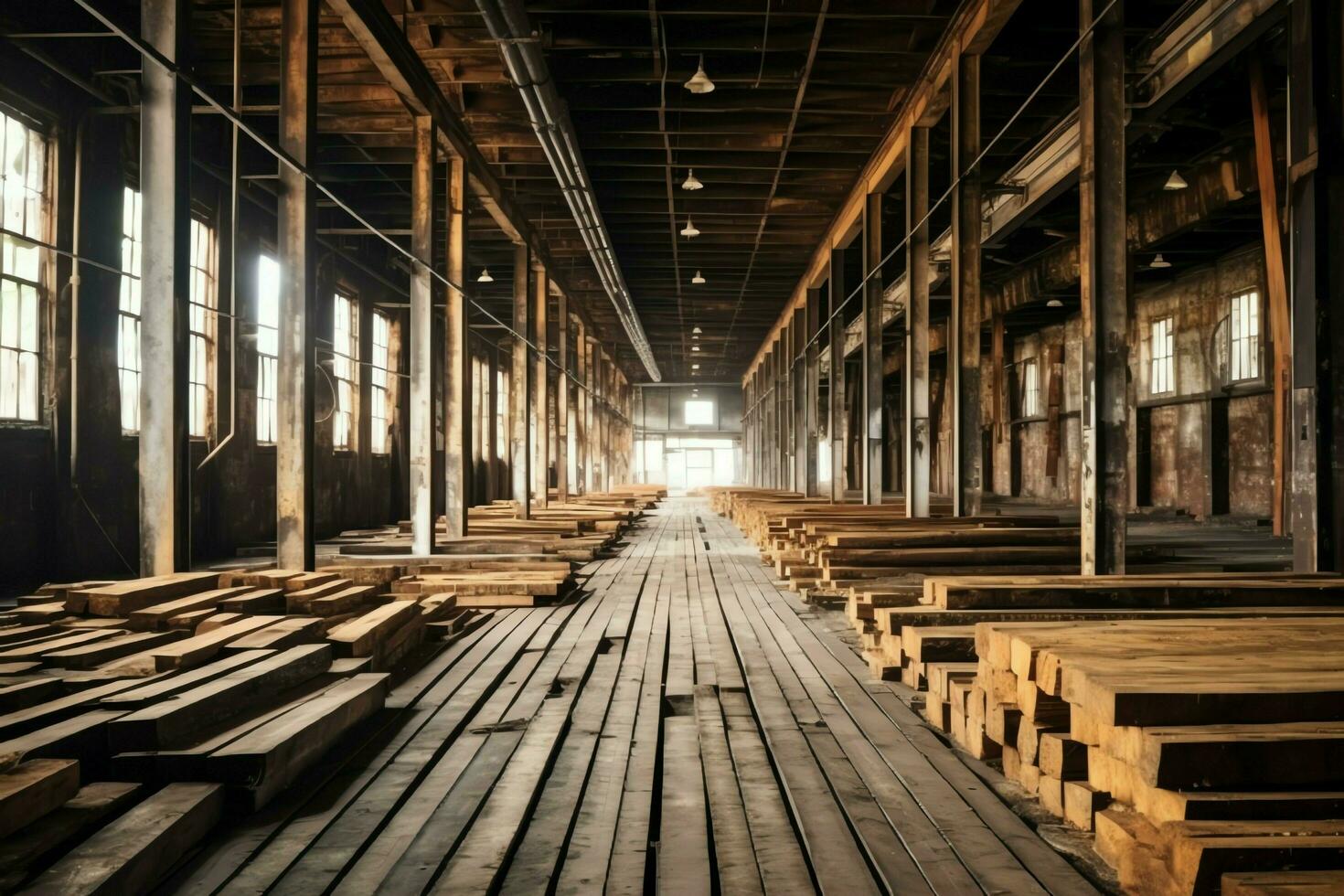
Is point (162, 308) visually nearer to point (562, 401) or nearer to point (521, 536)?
point (521, 536)

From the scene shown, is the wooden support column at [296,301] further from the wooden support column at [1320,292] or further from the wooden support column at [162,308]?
the wooden support column at [1320,292]

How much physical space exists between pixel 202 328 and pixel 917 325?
9093mm

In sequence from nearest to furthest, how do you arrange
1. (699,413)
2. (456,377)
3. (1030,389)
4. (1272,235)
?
(1272,235) < (456,377) < (1030,389) < (699,413)

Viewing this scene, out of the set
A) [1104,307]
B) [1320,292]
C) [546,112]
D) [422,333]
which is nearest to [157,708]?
[1104,307]

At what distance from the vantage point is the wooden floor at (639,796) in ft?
8.79

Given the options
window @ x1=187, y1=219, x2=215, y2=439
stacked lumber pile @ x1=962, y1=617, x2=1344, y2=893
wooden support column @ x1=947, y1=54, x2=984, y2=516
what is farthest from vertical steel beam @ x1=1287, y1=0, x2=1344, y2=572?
window @ x1=187, y1=219, x2=215, y2=439

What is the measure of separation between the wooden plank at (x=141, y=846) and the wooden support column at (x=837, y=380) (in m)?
15.1

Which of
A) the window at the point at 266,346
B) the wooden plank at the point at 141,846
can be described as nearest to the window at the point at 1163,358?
the window at the point at 266,346

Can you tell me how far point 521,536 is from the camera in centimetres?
1211

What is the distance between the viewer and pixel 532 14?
9.76 m

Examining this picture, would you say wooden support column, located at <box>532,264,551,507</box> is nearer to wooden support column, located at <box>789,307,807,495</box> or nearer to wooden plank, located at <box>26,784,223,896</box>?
wooden support column, located at <box>789,307,807,495</box>

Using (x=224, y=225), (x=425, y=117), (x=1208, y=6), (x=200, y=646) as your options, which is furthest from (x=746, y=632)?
(x=224, y=225)

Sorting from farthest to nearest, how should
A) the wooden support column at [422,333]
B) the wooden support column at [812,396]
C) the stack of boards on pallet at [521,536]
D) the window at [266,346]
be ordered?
the wooden support column at [812,396], the window at [266,346], the stack of boards on pallet at [521,536], the wooden support column at [422,333]

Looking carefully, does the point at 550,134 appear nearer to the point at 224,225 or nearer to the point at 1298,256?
the point at 224,225
